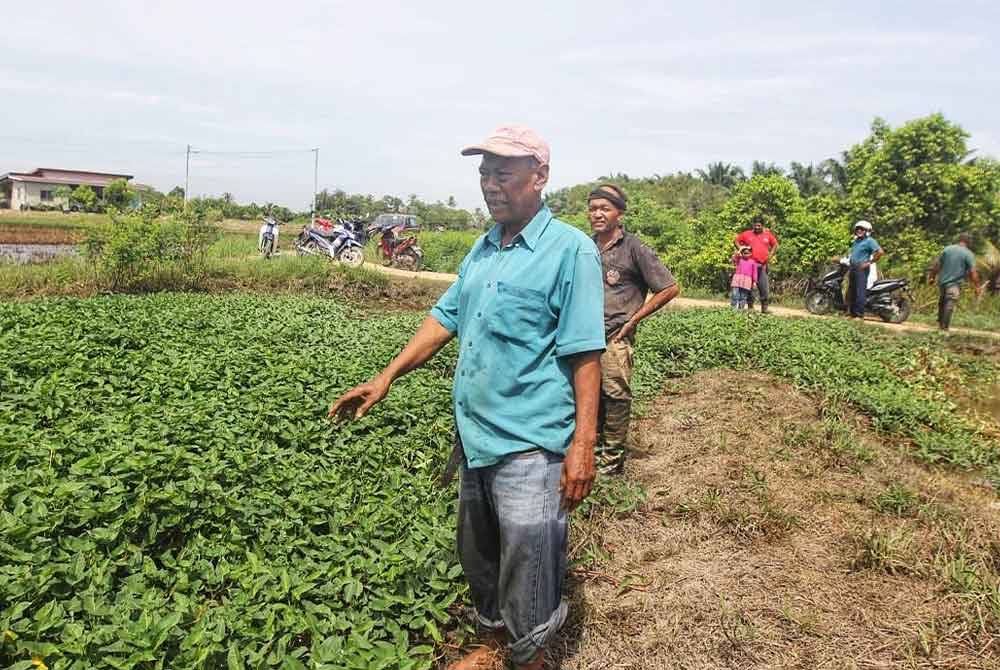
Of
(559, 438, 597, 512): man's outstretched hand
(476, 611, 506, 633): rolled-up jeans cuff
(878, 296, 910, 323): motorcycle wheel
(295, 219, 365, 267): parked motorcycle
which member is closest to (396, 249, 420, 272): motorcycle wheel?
(295, 219, 365, 267): parked motorcycle

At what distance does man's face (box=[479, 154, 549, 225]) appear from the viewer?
227cm

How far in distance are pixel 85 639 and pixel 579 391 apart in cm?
163

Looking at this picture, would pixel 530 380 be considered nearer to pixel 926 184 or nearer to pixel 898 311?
pixel 898 311

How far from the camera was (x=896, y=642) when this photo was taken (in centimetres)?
279

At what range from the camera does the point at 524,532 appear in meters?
2.24

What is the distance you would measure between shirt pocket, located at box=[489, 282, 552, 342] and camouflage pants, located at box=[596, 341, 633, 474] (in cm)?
214

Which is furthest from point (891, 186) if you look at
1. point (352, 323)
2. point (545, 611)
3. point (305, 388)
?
point (545, 611)

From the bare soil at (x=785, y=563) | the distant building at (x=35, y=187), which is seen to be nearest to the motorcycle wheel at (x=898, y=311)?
the bare soil at (x=785, y=563)

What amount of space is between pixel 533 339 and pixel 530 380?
0.42ft

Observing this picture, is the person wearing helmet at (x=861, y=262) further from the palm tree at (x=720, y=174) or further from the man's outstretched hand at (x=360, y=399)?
the palm tree at (x=720, y=174)

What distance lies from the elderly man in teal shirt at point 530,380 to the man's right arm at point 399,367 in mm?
313

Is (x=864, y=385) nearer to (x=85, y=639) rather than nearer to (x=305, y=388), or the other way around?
(x=305, y=388)

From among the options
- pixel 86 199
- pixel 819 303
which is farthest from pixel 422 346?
pixel 86 199

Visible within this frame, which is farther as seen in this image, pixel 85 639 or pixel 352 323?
pixel 352 323
